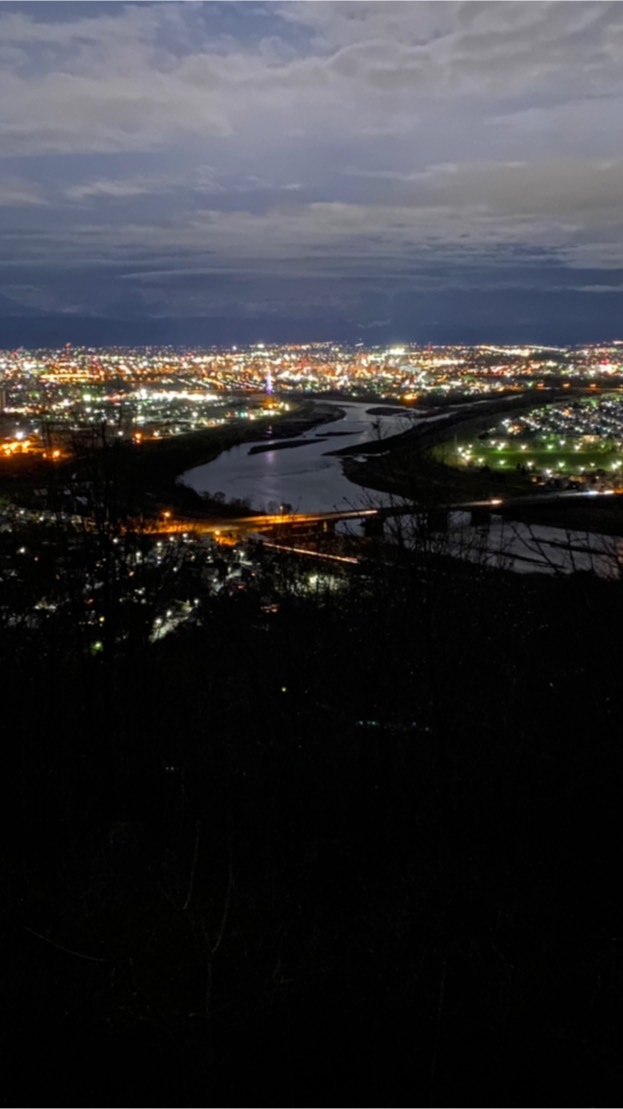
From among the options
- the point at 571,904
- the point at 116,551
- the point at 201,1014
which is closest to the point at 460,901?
the point at 571,904

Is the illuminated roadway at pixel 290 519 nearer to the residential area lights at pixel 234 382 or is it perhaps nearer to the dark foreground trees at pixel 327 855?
the residential area lights at pixel 234 382

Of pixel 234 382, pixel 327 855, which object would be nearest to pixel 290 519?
pixel 327 855

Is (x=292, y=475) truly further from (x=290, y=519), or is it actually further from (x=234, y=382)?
(x=234, y=382)

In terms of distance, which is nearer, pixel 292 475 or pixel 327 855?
pixel 327 855

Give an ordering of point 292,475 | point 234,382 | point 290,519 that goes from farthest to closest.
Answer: point 234,382
point 292,475
point 290,519

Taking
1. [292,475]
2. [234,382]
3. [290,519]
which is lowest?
[290,519]

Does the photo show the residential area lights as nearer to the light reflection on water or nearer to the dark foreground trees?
the light reflection on water
